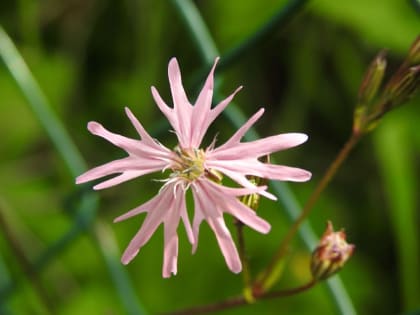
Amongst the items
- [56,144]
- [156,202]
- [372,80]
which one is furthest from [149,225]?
[56,144]

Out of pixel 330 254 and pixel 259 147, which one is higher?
pixel 259 147

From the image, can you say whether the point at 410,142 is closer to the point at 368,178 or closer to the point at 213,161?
the point at 368,178

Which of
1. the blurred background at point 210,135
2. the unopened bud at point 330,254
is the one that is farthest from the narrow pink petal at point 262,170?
the blurred background at point 210,135

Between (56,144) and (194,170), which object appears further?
(56,144)

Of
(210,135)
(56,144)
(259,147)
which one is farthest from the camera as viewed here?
(210,135)

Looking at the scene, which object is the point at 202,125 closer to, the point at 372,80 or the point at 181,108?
the point at 181,108

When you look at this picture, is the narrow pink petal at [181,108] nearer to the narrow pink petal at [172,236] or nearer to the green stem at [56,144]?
the narrow pink petal at [172,236]

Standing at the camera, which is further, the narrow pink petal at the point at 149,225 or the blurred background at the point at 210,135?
the blurred background at the point at 210,135
